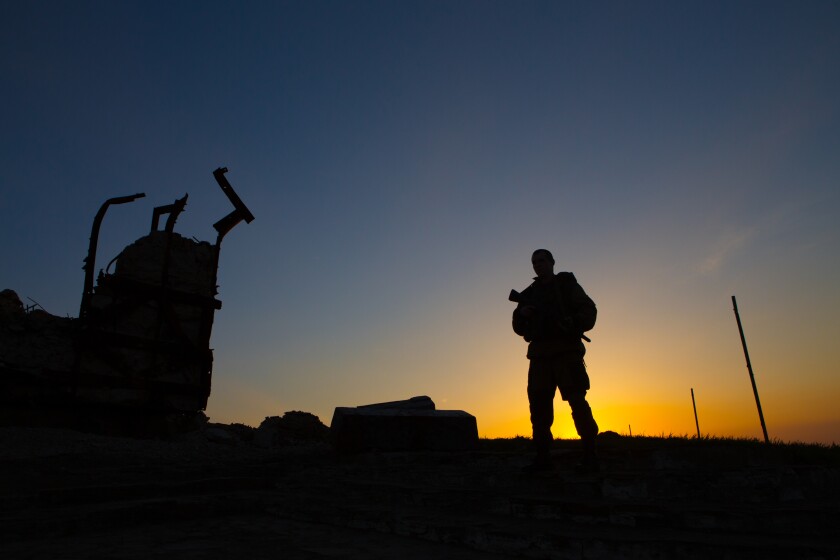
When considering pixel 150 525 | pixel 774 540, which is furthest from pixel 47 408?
pixel 774 540

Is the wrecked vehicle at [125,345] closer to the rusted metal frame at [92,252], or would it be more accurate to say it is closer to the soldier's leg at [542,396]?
the rusted metal frame at [92,252]

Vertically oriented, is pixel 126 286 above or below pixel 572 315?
above

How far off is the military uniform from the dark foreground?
45 cm

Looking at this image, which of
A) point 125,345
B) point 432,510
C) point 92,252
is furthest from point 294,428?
point 432,510

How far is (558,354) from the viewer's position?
4293mm

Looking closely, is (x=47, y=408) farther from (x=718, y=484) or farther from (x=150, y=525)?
(x=718, y=484)

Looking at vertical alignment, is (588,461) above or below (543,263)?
below

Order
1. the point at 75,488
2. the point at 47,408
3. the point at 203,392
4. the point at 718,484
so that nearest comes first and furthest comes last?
the point at 718,484 < the point at 75,488 < the point at 47,408 < the point at 203,392

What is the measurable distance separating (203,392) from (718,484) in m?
10.3

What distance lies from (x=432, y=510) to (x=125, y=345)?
9.43 metres

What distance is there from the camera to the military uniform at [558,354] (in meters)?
4.14

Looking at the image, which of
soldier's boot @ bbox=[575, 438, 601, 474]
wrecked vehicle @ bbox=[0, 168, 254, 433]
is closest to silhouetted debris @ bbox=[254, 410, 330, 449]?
wrecked vehicle @ bbox=[0, 168, 254, 433]

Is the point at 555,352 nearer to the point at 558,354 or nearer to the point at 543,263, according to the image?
the point at 558,354

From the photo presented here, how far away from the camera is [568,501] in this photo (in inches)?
109
